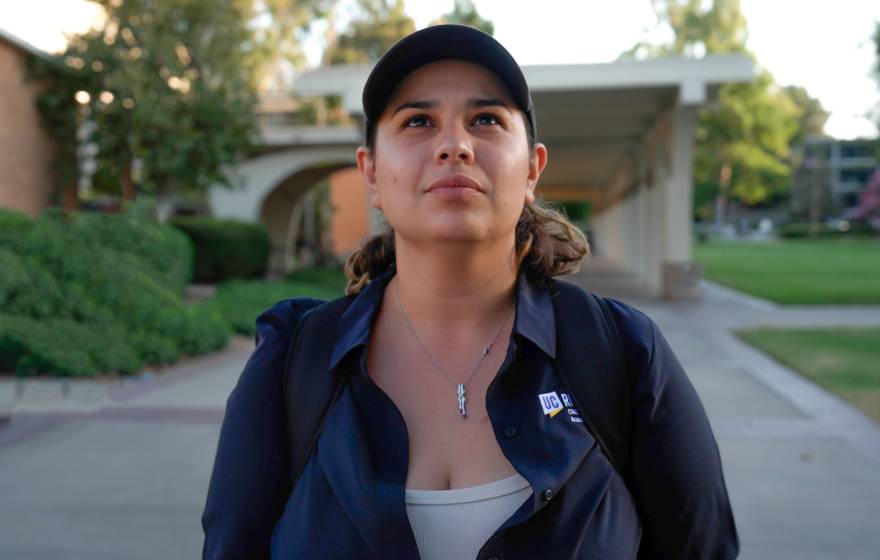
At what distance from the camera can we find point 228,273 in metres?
19.2

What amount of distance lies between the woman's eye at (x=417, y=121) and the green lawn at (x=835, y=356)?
646 cm

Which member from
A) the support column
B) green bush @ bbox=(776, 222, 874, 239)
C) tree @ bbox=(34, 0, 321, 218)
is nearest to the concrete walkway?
the support column

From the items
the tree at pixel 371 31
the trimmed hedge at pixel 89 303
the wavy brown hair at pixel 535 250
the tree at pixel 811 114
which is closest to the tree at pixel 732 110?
the tree at pixel 371 31

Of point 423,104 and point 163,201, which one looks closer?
point 423,104

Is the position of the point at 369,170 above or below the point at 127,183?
below

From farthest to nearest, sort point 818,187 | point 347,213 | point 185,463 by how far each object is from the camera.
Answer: point 818,187, point 347,213, point 185,463

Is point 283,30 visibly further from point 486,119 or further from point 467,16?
point 486,119

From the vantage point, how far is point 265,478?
5.46 feet

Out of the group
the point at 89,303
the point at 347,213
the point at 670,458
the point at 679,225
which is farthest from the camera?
the point at 347,213

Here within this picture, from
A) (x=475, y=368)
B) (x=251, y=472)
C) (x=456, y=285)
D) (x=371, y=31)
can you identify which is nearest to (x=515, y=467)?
(x=475, y=368)

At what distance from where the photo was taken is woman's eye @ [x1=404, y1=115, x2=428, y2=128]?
169cm

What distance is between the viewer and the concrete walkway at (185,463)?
14.8ft

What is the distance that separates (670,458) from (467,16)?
37963 mm

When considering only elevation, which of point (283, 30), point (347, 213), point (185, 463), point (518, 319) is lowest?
point (185, 463)
